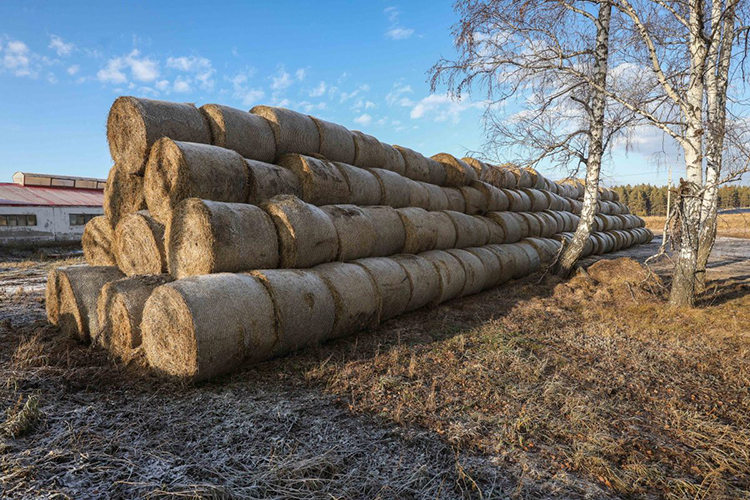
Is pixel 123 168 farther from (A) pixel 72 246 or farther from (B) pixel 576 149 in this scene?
(A) pixel 72 246

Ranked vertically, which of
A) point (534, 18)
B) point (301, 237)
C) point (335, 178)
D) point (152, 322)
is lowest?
point (152, 322)

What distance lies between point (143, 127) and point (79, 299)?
2380mm

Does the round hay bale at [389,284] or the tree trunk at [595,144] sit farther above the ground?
the tree trunk at [595,144]

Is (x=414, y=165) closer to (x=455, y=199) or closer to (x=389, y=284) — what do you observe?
(x=455, y=199)

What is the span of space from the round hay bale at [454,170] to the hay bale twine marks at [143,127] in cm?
626

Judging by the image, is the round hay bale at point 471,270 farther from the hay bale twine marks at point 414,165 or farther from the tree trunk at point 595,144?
the tree trunk at point 595,144

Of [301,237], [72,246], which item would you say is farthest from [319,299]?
[72,246]

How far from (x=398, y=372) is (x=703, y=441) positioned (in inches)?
108

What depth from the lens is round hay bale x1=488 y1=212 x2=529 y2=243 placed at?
36.4 ft

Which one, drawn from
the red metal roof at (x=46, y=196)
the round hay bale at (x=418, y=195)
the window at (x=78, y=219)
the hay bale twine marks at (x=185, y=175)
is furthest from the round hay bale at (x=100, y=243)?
the window at (x=78, y=219)

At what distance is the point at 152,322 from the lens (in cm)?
432

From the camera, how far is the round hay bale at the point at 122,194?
20.2 feet

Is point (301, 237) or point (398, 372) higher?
point (301, 237)

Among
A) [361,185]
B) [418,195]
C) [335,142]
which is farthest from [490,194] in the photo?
[335,142]
